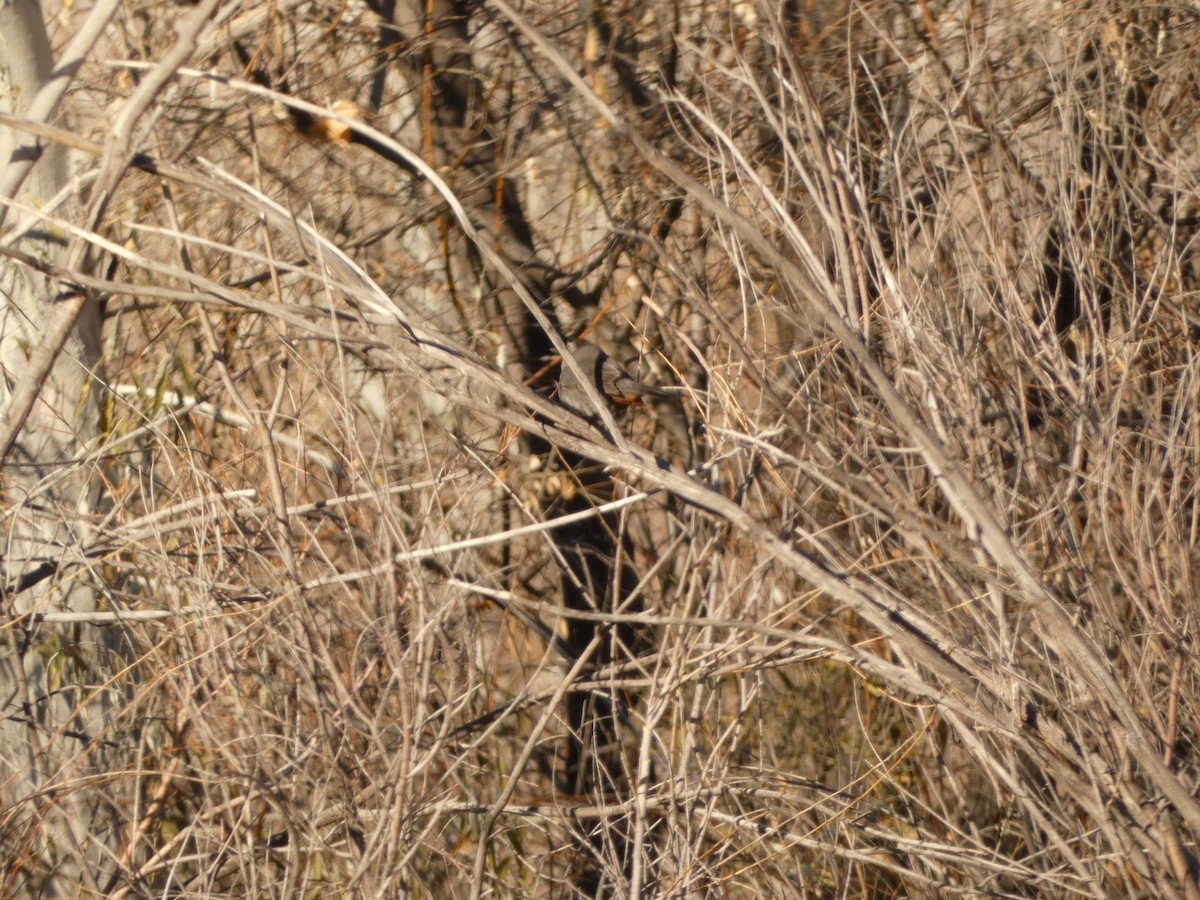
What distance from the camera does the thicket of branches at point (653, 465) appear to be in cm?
266

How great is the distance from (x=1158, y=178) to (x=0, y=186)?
436cm

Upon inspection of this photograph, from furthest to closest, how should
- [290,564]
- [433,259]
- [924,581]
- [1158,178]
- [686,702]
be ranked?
[433,259] → [1158,178] → [686,702] → [924,581] → [290,564]

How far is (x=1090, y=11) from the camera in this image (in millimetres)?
4547

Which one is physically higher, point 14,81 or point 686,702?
point 14,81

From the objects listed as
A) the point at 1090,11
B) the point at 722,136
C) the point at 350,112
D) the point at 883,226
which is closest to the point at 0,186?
the point at 350,112

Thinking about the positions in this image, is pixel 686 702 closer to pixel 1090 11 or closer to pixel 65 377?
pixel 65 377

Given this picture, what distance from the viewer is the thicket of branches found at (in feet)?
8.74

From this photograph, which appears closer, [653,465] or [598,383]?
[653,465]

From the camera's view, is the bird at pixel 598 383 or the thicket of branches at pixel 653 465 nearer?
the thicket of branches at pixel 653 465

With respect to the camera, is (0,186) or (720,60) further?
(720,60)

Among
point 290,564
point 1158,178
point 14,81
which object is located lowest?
point 1158,178

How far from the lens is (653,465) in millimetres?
2521

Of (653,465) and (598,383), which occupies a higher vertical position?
(653,465)

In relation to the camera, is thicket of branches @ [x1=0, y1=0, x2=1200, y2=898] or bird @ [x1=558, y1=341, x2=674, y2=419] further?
bird @ [x1=558, y1=341, x2=674, y2=419]
